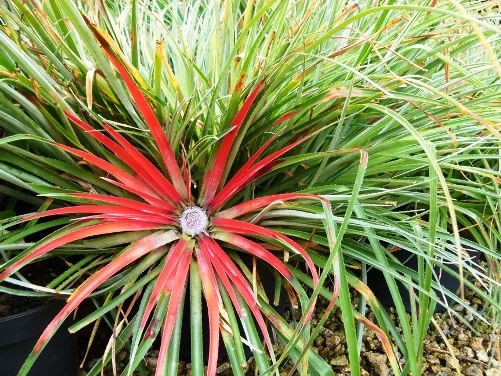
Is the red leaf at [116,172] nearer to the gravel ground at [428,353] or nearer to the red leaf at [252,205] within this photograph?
the red leaf at [252,205]

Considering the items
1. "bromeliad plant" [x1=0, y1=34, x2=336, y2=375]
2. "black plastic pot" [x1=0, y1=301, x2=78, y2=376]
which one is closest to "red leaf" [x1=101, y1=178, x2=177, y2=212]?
"bromeliad plant" [x1=0, y1=34, x2=336, y2=375]

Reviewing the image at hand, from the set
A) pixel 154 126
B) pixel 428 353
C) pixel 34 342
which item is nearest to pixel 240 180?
pixel 154 126

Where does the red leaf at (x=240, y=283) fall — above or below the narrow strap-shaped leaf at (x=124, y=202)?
below

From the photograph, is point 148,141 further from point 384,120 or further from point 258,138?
point 384,120

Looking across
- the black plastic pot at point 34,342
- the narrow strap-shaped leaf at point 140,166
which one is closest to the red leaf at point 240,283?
the narrow strap-shaped leaf at point 140,166

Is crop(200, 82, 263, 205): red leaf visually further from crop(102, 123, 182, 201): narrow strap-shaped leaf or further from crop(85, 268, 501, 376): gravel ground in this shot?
crop(85, 268, 501, 376): gravel ground

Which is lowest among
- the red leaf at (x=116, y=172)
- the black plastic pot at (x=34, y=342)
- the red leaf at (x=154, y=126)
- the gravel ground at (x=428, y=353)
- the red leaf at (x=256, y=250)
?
the gravel ground at (x=428, y=353)

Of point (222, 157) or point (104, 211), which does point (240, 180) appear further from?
point (104, 211)
